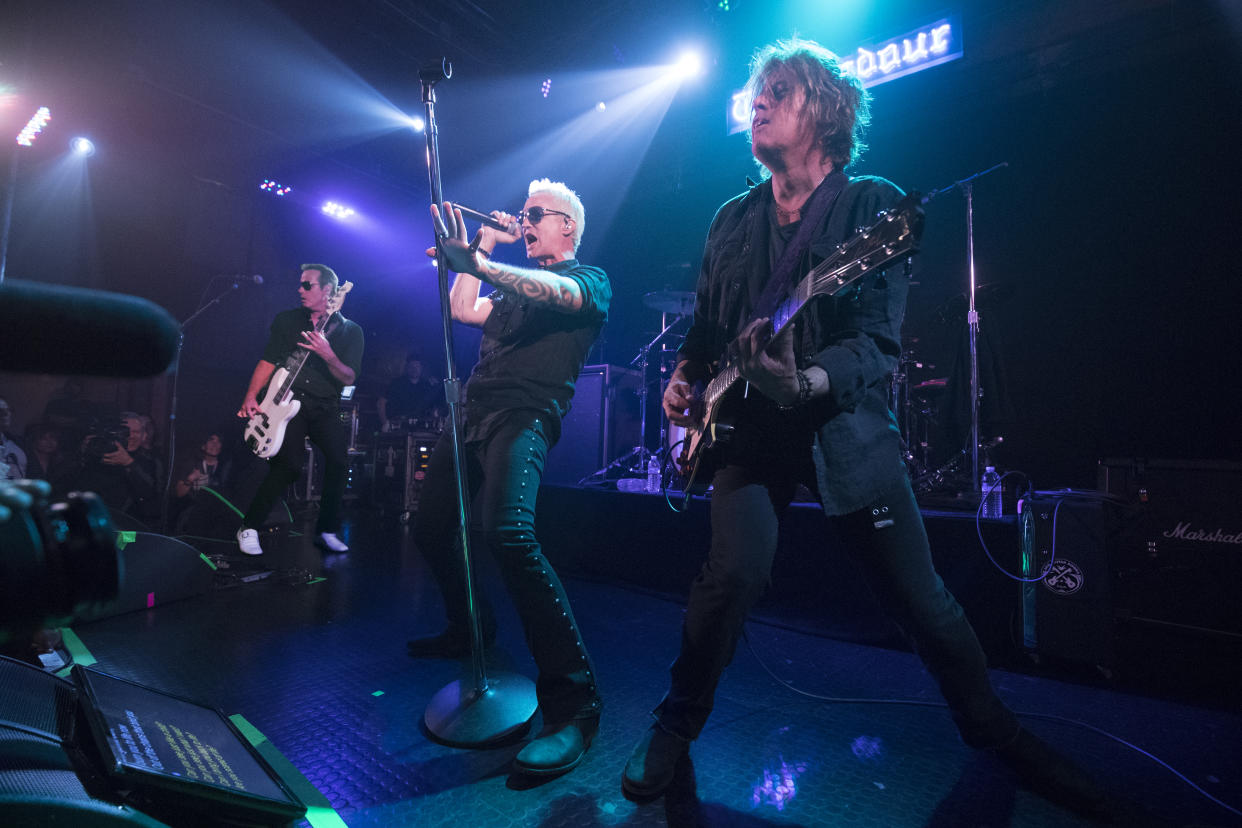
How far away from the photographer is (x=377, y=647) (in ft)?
9.14

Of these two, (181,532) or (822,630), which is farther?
(181,532)

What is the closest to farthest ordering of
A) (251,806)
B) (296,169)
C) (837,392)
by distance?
(251,806) < (837,392) < (296,169)

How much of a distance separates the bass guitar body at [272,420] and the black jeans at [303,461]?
1.7 inches

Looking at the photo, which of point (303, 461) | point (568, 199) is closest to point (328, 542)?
point (303, 461)

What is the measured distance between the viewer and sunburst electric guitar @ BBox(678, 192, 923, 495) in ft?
4.59

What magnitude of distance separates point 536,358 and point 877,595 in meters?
1.43

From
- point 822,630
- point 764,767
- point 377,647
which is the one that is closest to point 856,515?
point 764,767

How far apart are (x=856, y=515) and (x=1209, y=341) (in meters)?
5.74

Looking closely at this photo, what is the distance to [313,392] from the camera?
4.68 meters

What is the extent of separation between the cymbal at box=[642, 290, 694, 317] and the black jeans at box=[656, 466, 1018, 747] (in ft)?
16.9

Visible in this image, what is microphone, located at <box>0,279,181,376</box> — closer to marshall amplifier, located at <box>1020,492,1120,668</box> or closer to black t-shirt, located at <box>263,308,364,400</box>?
marshall amplifier, located at <box>1020,492,1120,668</box>

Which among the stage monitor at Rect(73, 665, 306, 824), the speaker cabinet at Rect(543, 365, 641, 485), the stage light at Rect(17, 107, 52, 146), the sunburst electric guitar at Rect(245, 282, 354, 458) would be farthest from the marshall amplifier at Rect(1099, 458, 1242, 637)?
the stage light at Rect(17, 107, 52, 146)

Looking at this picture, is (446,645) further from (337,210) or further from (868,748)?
(337,210)

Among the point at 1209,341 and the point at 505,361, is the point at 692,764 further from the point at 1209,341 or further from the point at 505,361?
the point at 1209,341
